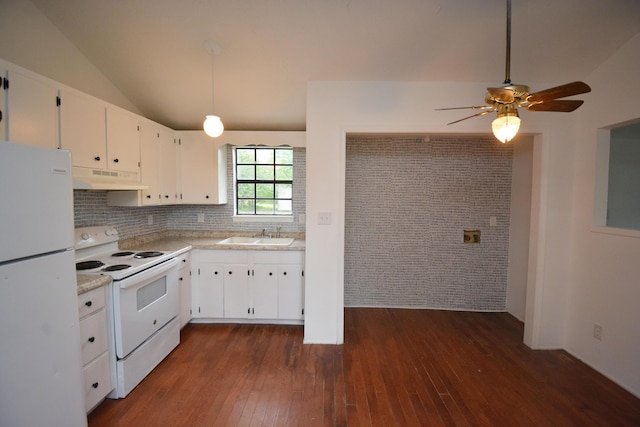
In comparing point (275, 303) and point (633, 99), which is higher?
point (633, 99)

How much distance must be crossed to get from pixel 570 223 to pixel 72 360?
13.0ft

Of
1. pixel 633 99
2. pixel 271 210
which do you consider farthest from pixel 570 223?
pixel 271 210

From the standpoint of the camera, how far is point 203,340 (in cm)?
268

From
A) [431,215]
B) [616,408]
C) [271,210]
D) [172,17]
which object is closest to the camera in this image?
[616,408]

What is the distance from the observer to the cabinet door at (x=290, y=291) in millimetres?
2932

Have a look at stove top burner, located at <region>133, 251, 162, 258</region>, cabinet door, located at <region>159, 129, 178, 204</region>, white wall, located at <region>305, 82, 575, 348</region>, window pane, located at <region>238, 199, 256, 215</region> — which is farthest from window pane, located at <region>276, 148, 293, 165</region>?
stove top burner, located at <region>133, 251, 162, 258</region>

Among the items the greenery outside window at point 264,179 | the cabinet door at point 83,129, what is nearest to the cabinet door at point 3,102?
the cabinet door at point 83,129

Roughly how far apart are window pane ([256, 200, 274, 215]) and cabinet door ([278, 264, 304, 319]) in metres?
0.98

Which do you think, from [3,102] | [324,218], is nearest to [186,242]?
[324,218]

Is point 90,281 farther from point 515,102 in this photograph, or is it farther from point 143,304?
point 515,102

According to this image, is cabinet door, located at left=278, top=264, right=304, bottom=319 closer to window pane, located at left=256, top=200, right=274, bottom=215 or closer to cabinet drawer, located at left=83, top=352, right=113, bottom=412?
window pane, located at left=256, top=200, right=274, bottom=215

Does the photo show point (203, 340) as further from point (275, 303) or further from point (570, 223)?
point (570, 223)

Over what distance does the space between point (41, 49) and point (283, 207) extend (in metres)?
2.61

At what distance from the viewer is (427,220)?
3424 mm
